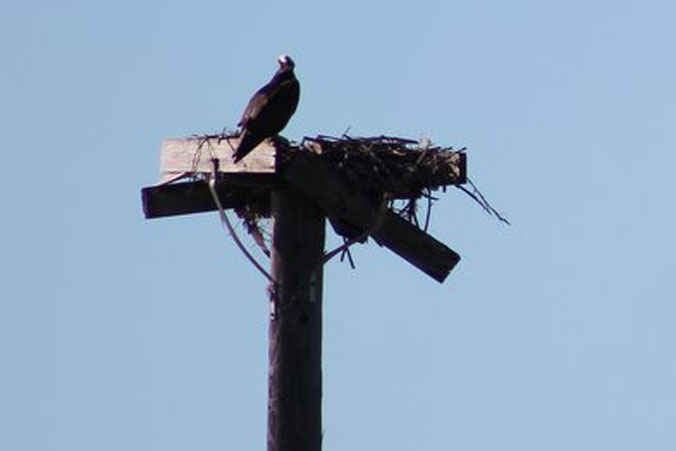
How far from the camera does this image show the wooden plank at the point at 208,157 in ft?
23.8

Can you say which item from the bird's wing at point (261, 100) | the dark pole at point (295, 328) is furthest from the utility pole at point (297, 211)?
the bird's wing at point (261, 100)

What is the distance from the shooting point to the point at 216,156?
25.1 feet

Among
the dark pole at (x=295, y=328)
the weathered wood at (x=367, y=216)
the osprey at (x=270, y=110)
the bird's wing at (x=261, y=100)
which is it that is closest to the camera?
the dark pole at (x=295, y=328)

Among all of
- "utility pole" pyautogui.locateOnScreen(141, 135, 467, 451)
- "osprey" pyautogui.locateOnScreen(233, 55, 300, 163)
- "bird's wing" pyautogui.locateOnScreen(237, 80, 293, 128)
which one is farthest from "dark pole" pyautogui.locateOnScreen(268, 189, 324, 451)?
"bird's wing" pyautogui.locateOnScreen(237, 80, 293, 128)

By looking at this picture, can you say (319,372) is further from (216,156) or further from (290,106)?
(290,106)

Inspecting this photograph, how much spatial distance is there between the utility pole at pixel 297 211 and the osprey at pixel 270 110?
0.30 ft

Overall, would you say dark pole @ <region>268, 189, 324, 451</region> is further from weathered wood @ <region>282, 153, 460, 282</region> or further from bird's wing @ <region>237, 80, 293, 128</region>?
bird's wing @ <region>237, 80, 293, 128</region>

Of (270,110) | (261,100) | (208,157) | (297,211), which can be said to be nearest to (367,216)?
(297,211)

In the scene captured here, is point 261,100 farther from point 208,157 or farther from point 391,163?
point 208,157

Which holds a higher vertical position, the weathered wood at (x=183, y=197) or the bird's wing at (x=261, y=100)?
the bird's wing at (x=261, y=100)

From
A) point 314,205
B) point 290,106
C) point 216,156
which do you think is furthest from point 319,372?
point 290,106

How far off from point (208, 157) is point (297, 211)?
2.17 feet

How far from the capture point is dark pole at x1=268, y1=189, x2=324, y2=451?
271 inches

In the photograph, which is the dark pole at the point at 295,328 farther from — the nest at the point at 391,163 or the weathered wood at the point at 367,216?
the nest at the point at 391,163
